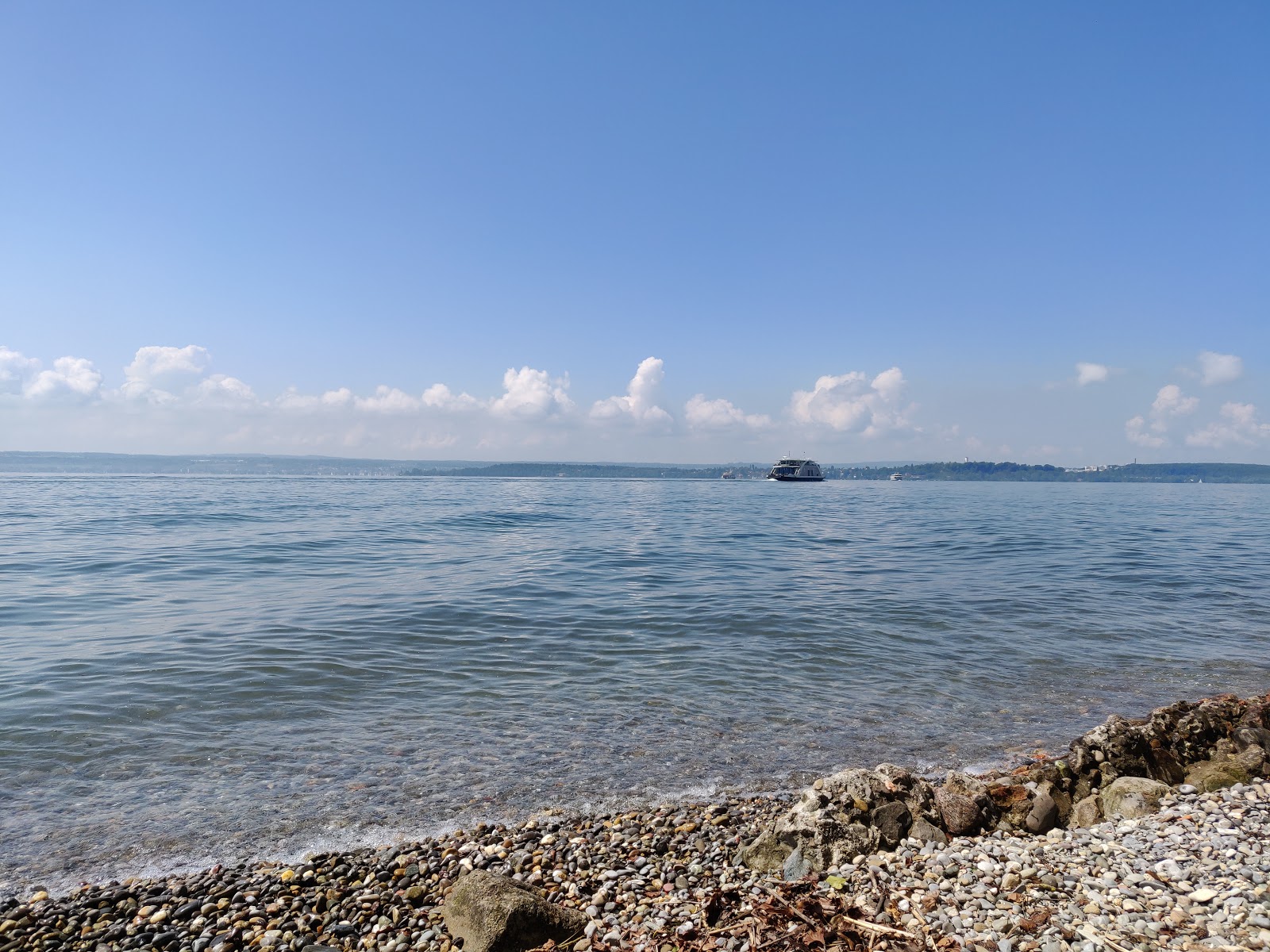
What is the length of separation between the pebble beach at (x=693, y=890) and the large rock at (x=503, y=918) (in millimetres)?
129

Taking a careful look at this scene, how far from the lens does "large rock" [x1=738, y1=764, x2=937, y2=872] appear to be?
16.9 ft

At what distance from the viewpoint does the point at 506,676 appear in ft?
35.9

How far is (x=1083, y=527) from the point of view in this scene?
1699 inches

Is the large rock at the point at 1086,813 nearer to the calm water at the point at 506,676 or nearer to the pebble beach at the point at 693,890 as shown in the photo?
the pebble beach at the point at 693,890

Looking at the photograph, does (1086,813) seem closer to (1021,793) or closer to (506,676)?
(1021,793)

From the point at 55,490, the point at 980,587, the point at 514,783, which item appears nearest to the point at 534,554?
the point at 980,587

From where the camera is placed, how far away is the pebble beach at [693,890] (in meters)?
3.75

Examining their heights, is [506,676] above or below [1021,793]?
below

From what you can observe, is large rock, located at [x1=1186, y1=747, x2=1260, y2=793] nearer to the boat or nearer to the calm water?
the calm water

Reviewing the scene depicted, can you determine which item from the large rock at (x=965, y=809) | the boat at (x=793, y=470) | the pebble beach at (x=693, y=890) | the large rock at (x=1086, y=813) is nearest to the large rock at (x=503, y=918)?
the pebble beach at (x=693, y=890)

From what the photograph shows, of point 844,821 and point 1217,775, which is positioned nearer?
point 844,821

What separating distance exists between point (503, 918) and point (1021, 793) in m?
4.70

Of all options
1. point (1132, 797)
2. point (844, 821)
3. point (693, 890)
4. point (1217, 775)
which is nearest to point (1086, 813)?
point (1132, 797)

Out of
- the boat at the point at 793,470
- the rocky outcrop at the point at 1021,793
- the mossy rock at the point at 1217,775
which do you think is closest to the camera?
the rocky outcrop at the point at 1021,793
